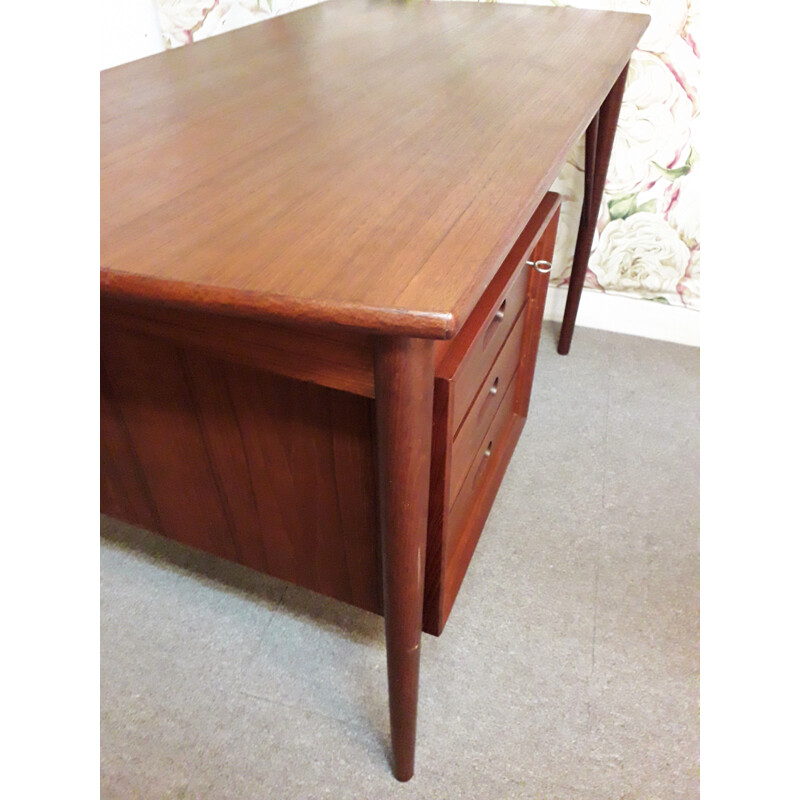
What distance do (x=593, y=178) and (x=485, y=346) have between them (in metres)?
0.68

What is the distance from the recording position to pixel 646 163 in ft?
4.57

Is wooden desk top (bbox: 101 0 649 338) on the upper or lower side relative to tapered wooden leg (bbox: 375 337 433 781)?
upper

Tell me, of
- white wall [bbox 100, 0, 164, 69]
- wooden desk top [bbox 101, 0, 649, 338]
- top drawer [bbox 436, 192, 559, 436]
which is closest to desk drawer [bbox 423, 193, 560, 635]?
top drawer [bbox 436, 192, 559, 436]

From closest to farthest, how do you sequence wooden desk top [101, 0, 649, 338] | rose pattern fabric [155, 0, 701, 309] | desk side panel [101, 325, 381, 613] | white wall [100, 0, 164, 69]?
wooden desk top [101, 0, 649, 338], desk side panel [101, 325, 381, 613], rose pattern fabric [155, 0, 701, 309], white wall [100, 0, 164, 69]

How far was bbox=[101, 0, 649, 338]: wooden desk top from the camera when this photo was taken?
1.41ft

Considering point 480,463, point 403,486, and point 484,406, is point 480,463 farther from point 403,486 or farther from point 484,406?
point 403,486

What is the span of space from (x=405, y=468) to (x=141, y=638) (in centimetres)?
69

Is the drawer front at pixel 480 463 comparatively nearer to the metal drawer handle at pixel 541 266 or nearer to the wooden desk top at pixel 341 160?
the metal drawer handle at pixel 541 266

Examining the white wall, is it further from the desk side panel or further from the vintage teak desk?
the desk side panel

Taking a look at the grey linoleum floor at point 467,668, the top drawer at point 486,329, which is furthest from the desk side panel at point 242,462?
the grey linoleum floor at point 467,668

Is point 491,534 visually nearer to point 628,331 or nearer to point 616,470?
point 616,470

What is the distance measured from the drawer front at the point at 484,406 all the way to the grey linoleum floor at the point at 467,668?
31cm

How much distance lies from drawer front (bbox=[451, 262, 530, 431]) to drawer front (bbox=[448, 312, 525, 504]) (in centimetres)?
2

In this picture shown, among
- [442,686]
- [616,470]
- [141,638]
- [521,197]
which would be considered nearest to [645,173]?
[616,470]
